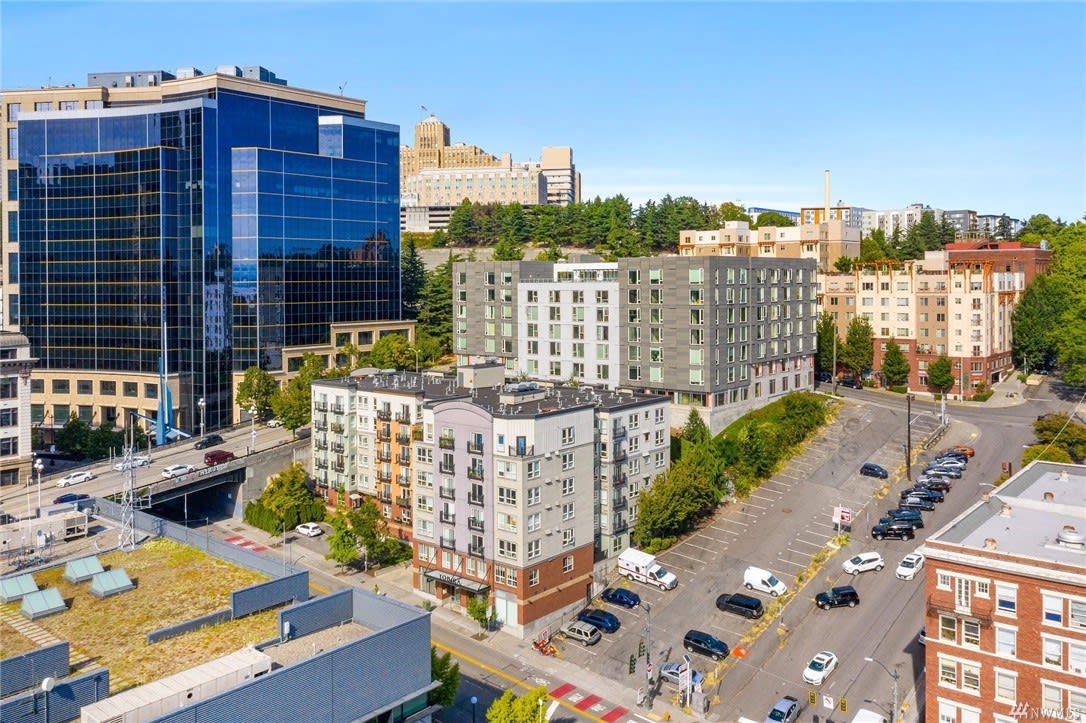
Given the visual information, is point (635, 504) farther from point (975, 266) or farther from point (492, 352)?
point (975, 266)

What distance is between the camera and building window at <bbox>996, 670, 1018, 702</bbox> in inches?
1617

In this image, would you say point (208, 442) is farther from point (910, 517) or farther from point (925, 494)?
point (925, 494)

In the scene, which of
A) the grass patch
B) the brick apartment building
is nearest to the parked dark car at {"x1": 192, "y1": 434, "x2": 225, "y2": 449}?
the grass patch

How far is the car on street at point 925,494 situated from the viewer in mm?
74938

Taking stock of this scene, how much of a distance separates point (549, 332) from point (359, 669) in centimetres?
7142

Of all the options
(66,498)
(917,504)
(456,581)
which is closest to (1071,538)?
(917,504)

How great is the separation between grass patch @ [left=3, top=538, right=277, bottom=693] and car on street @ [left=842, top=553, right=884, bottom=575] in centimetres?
4380

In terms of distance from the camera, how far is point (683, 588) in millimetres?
65188

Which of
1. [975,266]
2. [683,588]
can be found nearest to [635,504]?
[683,588]

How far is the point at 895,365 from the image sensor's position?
363ft

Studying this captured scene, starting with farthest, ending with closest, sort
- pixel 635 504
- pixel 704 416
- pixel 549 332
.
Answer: pixel 549 332, pixel 704 416, pixel 635 504

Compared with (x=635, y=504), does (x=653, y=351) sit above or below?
above

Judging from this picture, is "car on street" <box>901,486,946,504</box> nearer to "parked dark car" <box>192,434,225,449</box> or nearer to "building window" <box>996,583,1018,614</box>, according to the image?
"building window" <box>996,583,1018,614</box>

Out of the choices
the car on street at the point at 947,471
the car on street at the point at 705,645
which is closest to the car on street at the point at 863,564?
the car on street at the point at 705,645
